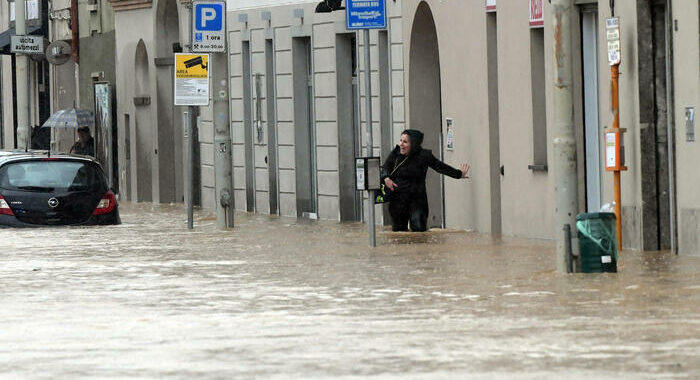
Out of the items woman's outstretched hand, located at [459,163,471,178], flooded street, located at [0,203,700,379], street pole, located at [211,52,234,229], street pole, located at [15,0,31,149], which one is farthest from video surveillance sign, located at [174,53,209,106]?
street pole, located at [15,0,31,149]

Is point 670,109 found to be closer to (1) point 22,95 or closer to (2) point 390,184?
(2) point 390,184

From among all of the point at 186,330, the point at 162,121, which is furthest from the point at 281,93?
the point at 186,330

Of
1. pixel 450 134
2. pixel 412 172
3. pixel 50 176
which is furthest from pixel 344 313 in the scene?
pixel 50 176

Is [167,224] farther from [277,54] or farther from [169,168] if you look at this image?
[169,168]

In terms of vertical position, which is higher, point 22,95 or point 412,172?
point 22,95

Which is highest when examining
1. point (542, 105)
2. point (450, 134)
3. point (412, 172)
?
point (542, 105)

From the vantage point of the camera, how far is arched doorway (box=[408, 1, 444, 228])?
2866 centimetres

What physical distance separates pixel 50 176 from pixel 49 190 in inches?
8.1

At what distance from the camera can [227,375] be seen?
10.8 m

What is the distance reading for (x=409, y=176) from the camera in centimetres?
2597

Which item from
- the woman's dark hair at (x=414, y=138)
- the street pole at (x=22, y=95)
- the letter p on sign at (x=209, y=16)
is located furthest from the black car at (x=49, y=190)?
the street pole at (x=22, y=95)

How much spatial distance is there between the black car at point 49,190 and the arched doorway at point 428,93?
4635 millimetres

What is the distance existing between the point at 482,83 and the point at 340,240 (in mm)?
2954

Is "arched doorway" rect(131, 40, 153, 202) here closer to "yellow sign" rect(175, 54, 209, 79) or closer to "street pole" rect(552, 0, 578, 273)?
"yellow sign" rect(175, 54, 209, 79)
